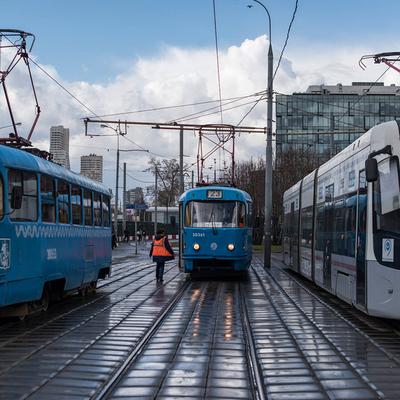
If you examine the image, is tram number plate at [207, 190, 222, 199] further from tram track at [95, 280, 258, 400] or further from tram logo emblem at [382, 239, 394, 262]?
tram logo emblem at [382, 239, 394, 262]

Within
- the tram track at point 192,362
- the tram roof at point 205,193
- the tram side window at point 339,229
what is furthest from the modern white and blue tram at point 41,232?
the tram roof at point 205,193

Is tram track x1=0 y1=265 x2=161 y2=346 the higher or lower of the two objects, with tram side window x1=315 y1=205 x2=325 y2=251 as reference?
lower

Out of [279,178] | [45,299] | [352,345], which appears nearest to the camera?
[352,345]

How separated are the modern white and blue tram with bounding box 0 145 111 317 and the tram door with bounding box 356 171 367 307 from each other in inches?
214

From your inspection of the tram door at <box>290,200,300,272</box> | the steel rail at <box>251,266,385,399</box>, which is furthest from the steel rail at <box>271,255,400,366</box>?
the tram door at <box>290,200,300,272</box>

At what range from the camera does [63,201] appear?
13000mm

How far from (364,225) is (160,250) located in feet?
35.6

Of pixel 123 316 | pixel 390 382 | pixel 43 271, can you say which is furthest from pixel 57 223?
pixel 390 382

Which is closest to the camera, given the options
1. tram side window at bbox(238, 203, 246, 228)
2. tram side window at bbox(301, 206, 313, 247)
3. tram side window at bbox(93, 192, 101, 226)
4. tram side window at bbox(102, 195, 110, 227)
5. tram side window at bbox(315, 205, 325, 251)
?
tram side window at bbox(315, 205, 325, 251)

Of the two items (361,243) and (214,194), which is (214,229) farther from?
(361,243)

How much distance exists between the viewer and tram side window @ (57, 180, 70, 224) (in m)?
12.7

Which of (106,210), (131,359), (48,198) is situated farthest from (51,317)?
(106,210)

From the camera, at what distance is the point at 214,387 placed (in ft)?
21.9

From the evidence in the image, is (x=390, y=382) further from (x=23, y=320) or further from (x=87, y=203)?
(x=87, y=203)
